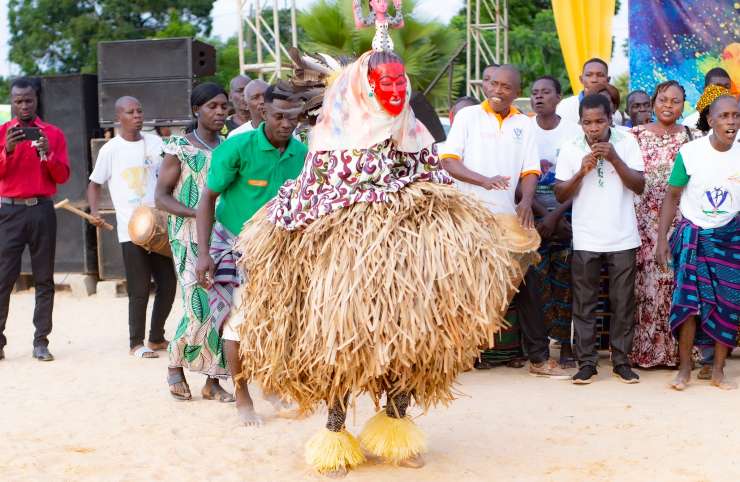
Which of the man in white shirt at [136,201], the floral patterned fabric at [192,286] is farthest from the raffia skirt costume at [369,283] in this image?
the man in white shirt at [136,201]

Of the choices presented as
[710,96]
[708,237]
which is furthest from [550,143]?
[708,237]

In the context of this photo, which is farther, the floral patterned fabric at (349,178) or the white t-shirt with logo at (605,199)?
the white t-shirt with logo at (605,199)

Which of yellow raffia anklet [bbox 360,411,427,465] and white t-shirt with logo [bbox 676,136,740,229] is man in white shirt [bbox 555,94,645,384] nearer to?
white t-shirt with logo [bbox 676,136,740,229]

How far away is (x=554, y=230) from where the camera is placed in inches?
263

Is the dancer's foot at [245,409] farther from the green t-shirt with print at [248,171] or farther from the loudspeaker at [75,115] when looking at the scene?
the loudspeaker at [75,115]

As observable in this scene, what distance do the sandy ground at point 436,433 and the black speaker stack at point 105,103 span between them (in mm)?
4289

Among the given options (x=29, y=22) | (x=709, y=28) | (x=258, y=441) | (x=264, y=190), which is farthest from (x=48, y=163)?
(x=29, y=22)

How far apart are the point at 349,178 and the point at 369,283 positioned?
20.5 inches

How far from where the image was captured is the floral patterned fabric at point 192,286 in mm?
5914

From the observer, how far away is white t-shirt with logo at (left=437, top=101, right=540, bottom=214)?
6.42 meters

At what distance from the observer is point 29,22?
42.2 meters

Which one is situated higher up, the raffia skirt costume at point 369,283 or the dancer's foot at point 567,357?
the raffia skirt costume at point 369,283

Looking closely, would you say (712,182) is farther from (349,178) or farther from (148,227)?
(148,227)

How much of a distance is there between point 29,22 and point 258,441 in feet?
135
